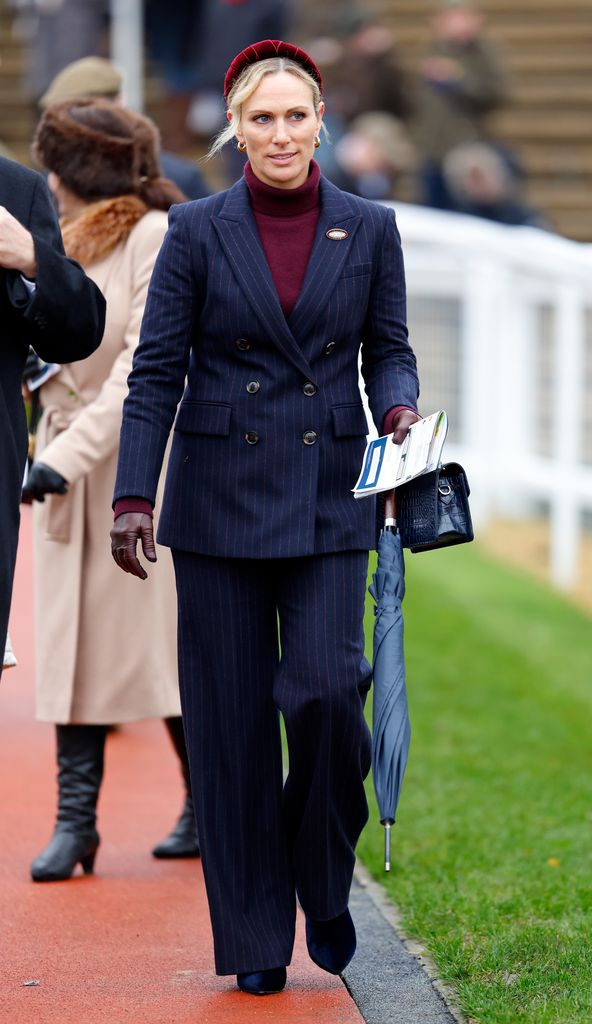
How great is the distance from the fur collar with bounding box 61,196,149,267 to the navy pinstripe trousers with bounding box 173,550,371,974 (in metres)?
1.34

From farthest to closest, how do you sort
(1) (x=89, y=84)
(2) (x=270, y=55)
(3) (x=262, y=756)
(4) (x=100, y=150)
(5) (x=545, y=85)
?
(5) (x=545, y=85)
(1) (x=89, y=84)
(4) (x=100, y=150)
(3) (x=262, y=756)
(2) (x=270, y=55)

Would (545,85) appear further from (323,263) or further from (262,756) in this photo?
(262,756)

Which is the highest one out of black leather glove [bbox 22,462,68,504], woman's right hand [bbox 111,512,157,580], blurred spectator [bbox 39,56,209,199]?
blurred spectator [bbox 39,56,209,199]

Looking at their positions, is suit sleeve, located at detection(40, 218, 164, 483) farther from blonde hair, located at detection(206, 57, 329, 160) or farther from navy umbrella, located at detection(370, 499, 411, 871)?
navy umbrella, located at detection(370, 499, 411, 871)

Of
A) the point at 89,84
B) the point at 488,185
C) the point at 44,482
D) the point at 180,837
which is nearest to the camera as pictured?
the point at 44,482

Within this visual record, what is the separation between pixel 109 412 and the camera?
519 centimetres

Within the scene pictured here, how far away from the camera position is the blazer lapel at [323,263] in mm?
4074

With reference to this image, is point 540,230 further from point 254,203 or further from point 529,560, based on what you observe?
point 254,203

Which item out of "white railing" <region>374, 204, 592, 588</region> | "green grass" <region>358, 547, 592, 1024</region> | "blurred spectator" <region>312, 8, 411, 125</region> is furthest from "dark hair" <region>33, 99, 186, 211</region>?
"blurred spectator" <region>312, 8, 411, 125</region>

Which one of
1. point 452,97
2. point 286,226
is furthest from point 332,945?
point 452,97

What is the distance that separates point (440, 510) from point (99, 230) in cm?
165

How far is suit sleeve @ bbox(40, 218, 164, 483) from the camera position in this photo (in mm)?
5137

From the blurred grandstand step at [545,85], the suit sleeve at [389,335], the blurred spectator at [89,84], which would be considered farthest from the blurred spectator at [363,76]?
the suit sleeve at [389,335]

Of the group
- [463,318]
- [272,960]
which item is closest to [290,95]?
[272,960]
